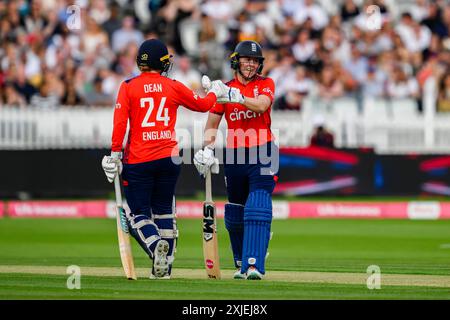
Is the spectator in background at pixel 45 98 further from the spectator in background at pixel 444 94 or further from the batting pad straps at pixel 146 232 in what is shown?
the batting pad straps at pixel 146 232

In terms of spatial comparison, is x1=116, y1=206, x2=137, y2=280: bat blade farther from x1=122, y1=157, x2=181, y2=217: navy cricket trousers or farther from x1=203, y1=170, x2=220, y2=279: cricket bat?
x1=203, y1=170, x2=220, y2=279: cricket bat

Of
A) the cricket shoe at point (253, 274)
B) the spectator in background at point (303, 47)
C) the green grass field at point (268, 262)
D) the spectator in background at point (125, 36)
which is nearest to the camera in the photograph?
the green grass field at point (268, 262)

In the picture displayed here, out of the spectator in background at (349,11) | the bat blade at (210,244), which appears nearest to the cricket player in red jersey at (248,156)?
the bat blade at (210,244)

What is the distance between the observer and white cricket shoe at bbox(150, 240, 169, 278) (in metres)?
11.4

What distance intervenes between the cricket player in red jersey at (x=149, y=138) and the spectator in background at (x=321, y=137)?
32.9 ft

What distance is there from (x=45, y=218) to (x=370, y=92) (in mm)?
6378

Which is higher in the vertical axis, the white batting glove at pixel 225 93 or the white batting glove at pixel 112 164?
the white batting glove at pixel 225 93

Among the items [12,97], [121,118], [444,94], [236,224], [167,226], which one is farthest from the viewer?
[12,97]

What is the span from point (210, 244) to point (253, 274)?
55cm

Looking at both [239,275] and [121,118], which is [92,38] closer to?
[121,118]

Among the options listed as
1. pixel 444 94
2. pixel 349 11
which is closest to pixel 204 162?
pixel 444 94

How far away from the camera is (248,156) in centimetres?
1175

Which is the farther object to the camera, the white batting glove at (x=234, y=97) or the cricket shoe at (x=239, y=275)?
the cricket shoe at (x=239, y=275)

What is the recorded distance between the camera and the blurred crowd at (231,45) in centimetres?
2314
